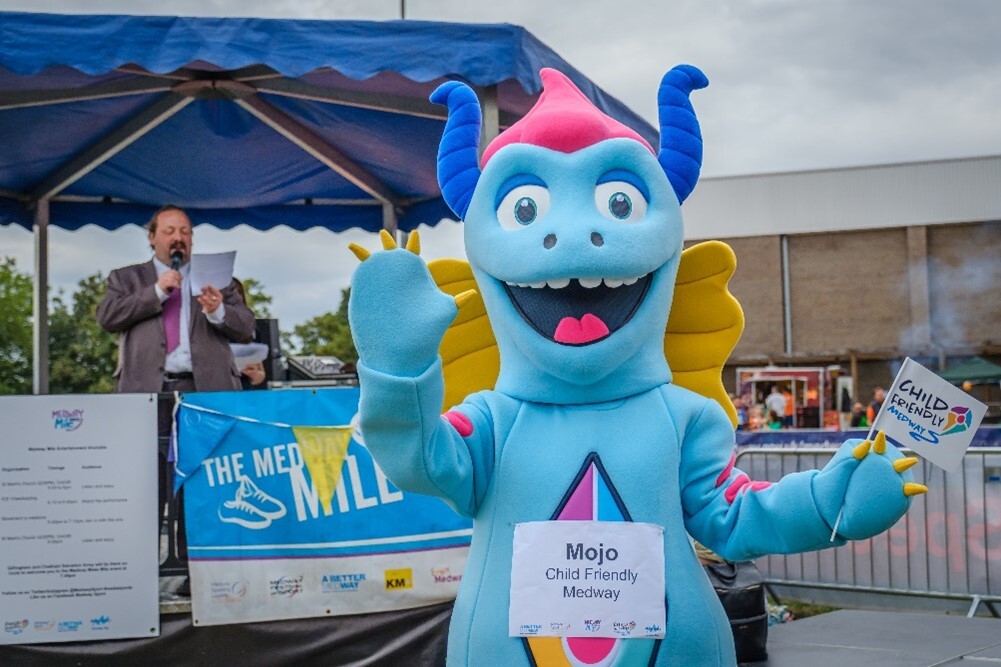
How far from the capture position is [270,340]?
9.23m

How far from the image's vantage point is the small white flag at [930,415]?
3.63 m

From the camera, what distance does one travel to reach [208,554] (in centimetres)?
514

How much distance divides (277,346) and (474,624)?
21.1 feet

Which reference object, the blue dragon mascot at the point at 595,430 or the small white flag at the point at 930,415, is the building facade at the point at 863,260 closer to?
A: the small white flag at the point at 930,415

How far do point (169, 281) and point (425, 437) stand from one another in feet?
9.86

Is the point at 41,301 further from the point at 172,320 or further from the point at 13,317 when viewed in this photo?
the point at 13,317

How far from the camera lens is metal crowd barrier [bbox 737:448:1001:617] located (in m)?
7.81

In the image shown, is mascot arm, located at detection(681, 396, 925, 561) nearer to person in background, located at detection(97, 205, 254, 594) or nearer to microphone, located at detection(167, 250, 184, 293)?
person in background, located at detection(97, 205, 254, 594)

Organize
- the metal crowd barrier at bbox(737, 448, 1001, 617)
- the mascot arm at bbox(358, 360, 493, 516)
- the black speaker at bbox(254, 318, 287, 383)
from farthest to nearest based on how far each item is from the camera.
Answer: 1. the black speaker at bbox(254, 318, 287, 383)
2. the metal crowd barrier at bbox(737, 448, 1001, 617)
3. the mascot arm at bbox(358, 360, 493, 516)

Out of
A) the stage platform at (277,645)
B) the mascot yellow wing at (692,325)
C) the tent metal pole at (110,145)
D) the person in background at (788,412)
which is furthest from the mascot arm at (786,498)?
the person in background at (788,412)

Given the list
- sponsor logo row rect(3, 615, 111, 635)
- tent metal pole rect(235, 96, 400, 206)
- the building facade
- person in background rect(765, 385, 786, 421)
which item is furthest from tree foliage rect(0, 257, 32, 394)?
sponsor logo row rect(3, 615, 111, 635)

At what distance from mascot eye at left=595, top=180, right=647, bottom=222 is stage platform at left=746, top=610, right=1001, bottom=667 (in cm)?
303

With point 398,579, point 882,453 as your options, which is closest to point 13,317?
point 398,579

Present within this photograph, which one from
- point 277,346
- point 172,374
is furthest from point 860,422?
point 172,374
